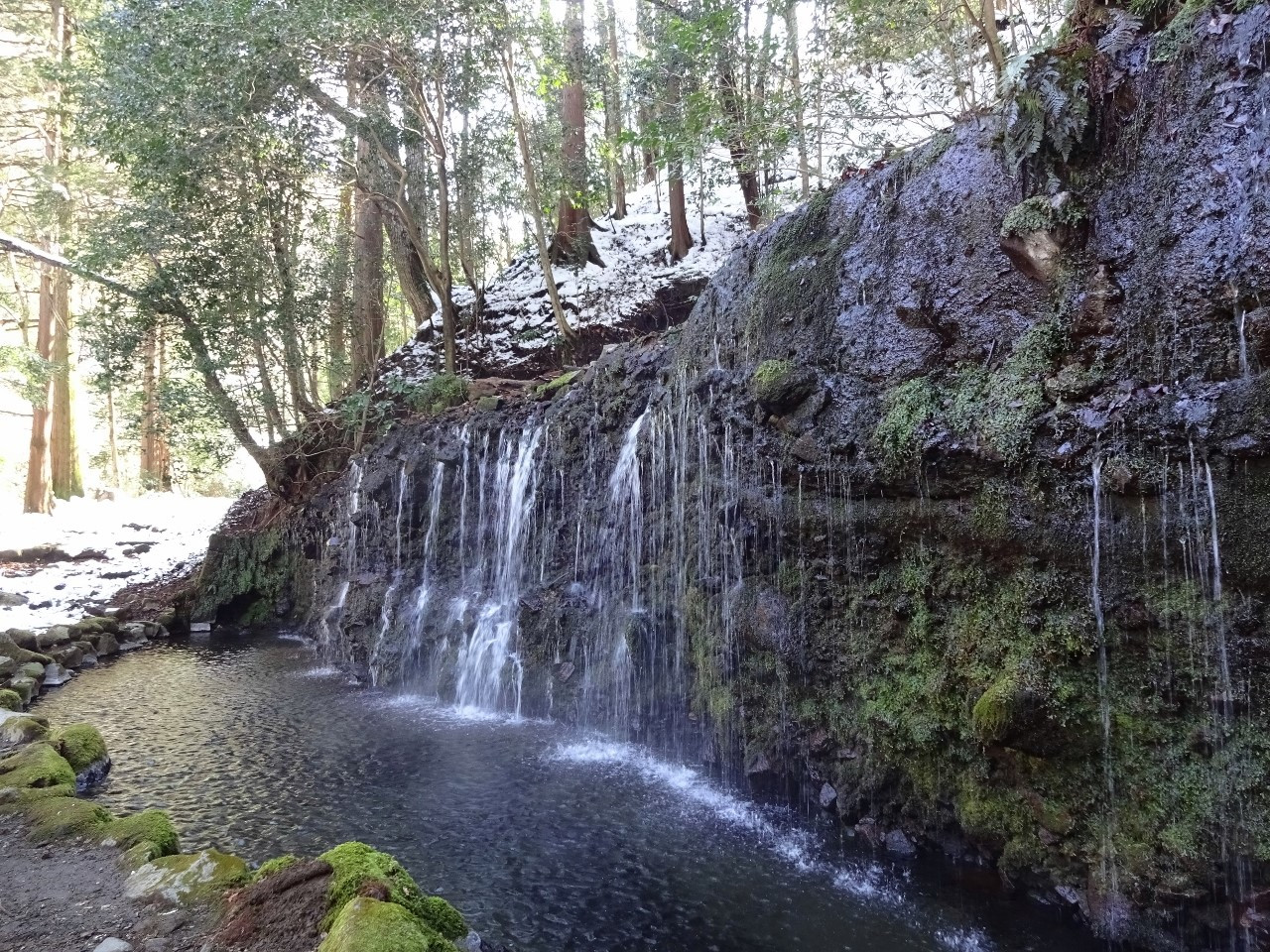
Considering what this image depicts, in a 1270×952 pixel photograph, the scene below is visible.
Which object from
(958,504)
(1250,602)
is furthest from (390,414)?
(1250,602)

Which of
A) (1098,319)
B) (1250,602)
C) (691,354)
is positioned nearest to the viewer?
(1250,602)

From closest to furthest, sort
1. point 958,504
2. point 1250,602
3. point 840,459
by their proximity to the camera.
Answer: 1. point 1250,602
2. point 958,504
3. point 840,459

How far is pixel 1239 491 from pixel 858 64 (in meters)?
9.29

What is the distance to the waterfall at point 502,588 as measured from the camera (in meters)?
10.5

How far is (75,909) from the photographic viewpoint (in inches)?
185

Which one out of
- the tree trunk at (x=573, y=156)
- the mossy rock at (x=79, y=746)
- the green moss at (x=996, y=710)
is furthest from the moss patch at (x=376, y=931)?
the tree trunk at (x=573, y=156)

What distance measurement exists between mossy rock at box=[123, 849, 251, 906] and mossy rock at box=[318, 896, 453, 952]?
122 cm

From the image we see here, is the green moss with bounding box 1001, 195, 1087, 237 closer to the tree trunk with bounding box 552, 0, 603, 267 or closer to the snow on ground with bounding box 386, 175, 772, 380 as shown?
the snow on ground with bounding box 386, 175, 772, 380

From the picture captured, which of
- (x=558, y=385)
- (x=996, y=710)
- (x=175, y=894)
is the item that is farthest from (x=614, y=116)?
(x=175, y=894)

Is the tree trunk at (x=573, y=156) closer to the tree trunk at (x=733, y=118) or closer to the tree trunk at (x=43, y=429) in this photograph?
the tree trunk at (x=733, y=118)

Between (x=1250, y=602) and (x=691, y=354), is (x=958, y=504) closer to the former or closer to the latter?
(x=1250, y=602)

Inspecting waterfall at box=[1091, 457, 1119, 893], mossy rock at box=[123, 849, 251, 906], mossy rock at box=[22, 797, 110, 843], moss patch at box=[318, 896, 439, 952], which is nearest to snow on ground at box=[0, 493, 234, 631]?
mossy rock at box=[22, 797, 110, 843]

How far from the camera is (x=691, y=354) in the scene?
29.5 ft

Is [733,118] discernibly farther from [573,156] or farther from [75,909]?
[75,909]
